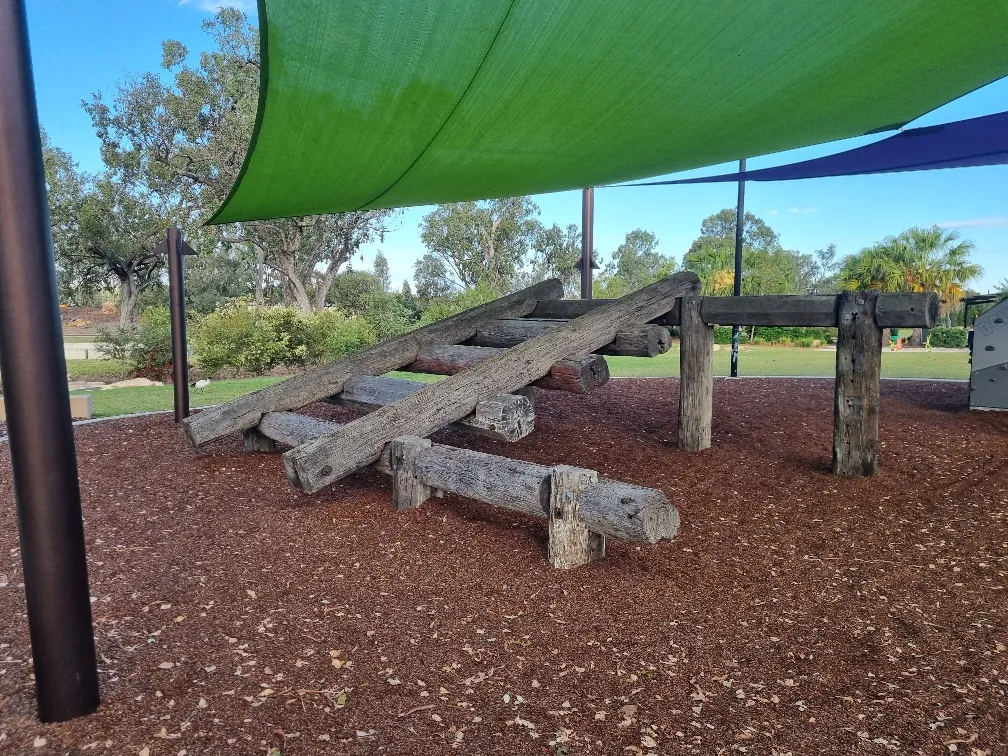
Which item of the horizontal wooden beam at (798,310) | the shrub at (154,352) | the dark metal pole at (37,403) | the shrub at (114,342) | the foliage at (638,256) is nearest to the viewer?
the dark metal pole at (37,403)

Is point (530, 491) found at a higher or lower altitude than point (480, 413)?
lower

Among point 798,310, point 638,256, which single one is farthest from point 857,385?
point 638,256

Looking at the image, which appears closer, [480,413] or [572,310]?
[480,413]

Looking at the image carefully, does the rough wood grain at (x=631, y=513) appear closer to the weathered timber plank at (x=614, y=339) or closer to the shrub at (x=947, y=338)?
the weathered timber plank at (x=614, y=339)

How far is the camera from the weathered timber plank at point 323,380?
176 inches

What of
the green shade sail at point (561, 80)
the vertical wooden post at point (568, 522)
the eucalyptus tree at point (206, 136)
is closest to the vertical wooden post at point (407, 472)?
the vertical wooden post at point (568, 522)

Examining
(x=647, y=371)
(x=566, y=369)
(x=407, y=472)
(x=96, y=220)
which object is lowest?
(x=647, y=371)

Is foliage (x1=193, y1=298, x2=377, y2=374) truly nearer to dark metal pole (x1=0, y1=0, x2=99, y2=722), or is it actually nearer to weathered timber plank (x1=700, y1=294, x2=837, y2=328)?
weathered timber plank (x1=700, y1=294, x2=837, y2=328)

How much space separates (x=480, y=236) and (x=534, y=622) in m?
21.1

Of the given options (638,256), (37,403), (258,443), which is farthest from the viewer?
(638,256)

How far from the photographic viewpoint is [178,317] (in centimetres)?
600

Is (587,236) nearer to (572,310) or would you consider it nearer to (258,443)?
(572,310)

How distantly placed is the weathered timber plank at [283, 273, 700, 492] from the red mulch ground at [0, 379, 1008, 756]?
0.37 meters

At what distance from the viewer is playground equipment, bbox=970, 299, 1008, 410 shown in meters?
5.90
